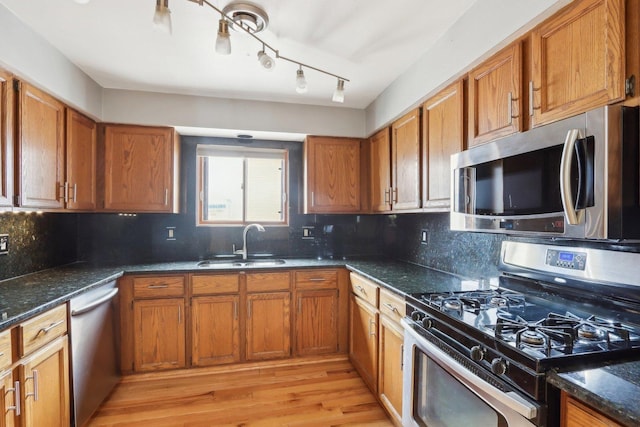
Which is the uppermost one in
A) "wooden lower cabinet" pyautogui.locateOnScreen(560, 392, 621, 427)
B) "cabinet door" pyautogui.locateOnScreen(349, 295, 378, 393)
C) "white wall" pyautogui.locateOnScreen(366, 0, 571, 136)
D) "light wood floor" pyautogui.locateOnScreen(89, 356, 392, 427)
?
"white wall" pyautogui.locateOnScreen(366, 0, 571, 136)

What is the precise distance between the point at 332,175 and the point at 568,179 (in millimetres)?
2168

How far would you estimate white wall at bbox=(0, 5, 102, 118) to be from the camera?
5.43ft

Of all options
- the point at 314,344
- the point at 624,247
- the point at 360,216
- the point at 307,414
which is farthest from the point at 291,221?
the point at 624,247

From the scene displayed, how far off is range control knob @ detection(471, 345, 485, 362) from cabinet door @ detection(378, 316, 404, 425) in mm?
682

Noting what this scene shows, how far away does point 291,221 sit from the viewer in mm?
3299

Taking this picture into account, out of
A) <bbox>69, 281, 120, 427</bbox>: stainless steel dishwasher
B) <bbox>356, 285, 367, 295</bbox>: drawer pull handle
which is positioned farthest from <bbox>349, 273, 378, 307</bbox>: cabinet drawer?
<bbox>69, 281, 120, 427</bbox>: stainless steel dishwasher

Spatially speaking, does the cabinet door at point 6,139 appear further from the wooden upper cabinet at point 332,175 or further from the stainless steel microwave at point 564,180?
the stainless steel microwave at point 564,180

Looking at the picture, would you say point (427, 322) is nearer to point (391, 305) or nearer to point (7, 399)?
point (391, 305)

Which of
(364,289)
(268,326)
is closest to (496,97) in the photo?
(364,289)

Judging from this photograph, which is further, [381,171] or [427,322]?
[381,171]

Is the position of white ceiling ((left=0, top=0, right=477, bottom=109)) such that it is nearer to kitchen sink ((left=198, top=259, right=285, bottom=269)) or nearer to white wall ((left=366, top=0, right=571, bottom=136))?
white wall ((left=366, top=0, right=571, bottom=136))

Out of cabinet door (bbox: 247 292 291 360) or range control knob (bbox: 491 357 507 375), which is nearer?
range control knob (bbox: 491 357 507 375)

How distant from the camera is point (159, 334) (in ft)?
8.21

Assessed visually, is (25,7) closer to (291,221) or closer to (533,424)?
(291,221)
